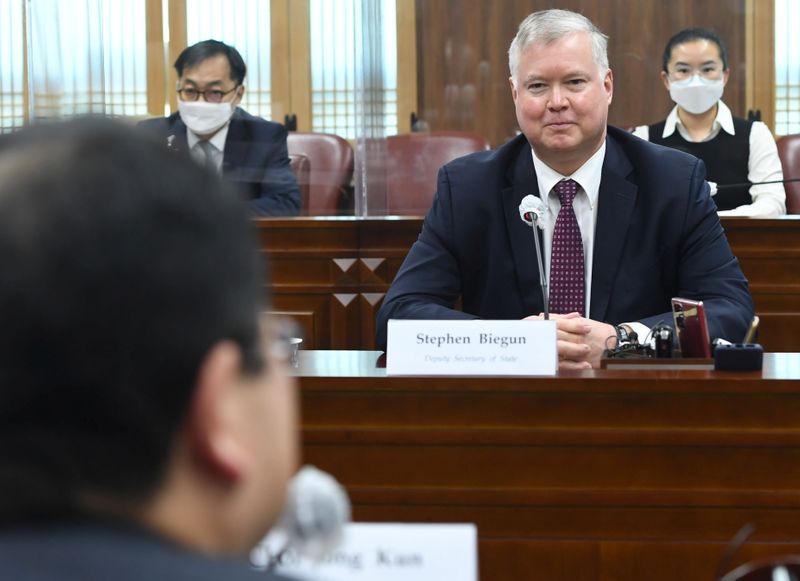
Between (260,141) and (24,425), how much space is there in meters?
5.10

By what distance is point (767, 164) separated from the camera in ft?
17.0

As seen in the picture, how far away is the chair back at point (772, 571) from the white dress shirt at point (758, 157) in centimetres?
378

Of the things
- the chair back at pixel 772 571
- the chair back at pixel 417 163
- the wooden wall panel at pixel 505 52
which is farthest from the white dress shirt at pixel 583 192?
the wooden wall panel at pixel 505 52

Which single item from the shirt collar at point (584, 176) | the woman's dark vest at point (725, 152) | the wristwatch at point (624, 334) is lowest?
the wristwatch at point (624, 334)

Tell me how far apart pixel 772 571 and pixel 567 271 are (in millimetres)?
1729

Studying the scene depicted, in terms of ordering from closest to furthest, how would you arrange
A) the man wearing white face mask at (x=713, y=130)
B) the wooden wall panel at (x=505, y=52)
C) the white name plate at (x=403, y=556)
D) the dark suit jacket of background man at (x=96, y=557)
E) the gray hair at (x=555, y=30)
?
the dark suit jacket of background man at (x=96, y=557) → the white name plate at (x=403, y=556) → the gray hair at (x=555, y=30) → the man wearing white face mask at (x=713, y=130) → the wooden wall panel at (x=505, y=52)

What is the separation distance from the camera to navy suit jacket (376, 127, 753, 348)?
→ 2887 mm

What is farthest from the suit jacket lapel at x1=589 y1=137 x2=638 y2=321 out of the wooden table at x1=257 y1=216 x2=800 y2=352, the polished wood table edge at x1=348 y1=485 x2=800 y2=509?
the wooden table at x1=257 y1=216 x2=800 y2=352

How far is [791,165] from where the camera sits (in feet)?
17.6

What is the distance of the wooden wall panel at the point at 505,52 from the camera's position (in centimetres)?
641

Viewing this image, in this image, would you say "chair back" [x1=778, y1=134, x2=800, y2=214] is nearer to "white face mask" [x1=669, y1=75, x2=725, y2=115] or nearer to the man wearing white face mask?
the man wearing white face mask

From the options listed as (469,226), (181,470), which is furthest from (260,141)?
(181,470)

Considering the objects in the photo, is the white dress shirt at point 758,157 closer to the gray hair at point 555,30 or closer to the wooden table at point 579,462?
the gray hair at point 555,30

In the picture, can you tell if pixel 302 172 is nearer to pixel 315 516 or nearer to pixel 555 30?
pixel 555 30
